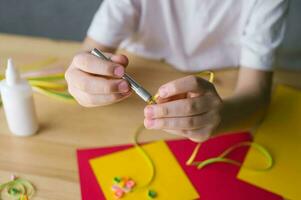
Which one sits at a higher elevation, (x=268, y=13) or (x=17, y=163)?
Answer: (x=268, y=13)

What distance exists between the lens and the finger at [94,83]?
53 cm

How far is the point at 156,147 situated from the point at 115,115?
103 millimetres

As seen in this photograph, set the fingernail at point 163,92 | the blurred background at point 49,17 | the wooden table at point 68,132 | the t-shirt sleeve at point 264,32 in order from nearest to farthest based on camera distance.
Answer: the fingernail at point 163,92 → the wooden table at point 68,132 → the t-shirt sleeve at point 264,32 → the blurred background at point 49,17

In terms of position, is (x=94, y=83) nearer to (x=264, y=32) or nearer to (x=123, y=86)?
(x=123, y=86)

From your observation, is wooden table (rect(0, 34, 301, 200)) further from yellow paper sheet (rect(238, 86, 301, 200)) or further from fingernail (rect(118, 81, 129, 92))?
fingernail (rect(118, 81, 129, 92))

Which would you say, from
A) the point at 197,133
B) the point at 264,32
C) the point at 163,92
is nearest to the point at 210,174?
the point at 197,133

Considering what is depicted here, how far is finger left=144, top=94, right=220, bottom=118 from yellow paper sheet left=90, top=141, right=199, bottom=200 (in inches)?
4.6

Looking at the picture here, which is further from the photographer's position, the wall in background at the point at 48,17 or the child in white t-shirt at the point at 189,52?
the wall in background at the point at 48,17

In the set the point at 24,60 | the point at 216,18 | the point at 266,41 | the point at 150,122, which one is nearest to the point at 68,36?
the point at 24,60

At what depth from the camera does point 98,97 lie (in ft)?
1.88

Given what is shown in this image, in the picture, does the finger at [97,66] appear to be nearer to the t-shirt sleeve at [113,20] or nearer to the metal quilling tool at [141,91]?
the metal quilling tool at [141,91]

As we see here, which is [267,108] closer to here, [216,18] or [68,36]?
[216,18]

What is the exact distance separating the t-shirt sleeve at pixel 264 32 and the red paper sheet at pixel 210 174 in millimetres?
143

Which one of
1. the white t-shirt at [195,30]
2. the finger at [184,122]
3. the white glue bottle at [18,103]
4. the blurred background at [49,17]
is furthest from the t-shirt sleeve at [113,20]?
the blurred background at [49,17]
